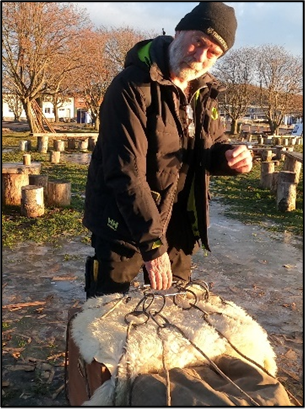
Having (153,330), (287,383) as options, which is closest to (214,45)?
(153,330)

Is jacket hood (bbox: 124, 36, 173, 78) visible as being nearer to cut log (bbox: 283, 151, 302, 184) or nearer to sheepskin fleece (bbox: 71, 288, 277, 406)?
sheepskin fleece (bbox: 71, 288, 277, 406)

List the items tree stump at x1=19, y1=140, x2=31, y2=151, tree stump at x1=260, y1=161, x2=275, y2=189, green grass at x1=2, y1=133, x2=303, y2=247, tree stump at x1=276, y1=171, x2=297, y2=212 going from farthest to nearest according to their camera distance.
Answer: tree stump at x1=19, y1=140, x2=31, y2=151, tree stump at x1=260, y1=161, x2=275, y2=189, tree stump at x1=276, y1=171, x2=297, y2=212, green grass at x1=2, y1=133, x2=303, y2=247

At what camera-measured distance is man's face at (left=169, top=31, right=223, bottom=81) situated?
8.02ft

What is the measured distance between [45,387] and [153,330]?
1.69 m

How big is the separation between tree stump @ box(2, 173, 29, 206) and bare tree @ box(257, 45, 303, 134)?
78.8 ft

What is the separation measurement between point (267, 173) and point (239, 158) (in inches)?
364

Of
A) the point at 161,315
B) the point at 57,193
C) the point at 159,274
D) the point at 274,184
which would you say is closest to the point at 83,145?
the point at 274,184

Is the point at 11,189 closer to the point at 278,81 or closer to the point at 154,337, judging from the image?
the point at 154,337

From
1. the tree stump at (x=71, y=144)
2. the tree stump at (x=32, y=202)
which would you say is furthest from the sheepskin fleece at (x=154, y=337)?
the tree stump at (x=71, y=144)

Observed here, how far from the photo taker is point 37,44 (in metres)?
Answer: 22.8

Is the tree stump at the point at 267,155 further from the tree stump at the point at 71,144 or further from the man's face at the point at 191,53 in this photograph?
the man's face at the point at 191,53

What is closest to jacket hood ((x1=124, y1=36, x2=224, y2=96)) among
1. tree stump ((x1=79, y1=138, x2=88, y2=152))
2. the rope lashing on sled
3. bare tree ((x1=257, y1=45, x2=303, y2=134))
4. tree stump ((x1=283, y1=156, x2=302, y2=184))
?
the rope lashing on sled

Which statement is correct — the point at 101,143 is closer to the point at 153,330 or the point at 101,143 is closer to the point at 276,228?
the point at 153,330

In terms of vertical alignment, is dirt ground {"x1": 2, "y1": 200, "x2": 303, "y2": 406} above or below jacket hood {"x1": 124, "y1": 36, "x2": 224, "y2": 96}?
below
